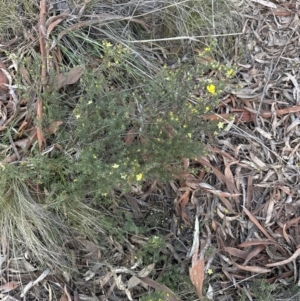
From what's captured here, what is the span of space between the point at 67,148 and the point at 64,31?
0.48m

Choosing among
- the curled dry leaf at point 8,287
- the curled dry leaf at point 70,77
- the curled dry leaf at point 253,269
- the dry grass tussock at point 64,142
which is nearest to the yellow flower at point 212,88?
the dry grass tussock at point 64,142

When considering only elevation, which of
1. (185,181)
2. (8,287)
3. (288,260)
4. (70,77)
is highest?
(70,77)

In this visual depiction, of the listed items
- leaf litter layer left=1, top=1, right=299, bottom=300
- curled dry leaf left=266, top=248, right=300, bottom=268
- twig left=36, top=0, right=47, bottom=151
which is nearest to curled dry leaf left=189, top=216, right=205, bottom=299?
leaf litter layer left=1, top=1, right=299, bottom=300

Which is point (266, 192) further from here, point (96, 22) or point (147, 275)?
point (96, 22)

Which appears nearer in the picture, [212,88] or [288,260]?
[212,88]

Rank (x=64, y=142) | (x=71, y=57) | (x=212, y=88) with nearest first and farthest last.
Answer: (x=212, y=88), (x=64, y=142), (x=71, y=57)

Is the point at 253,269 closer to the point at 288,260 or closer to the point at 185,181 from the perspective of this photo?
the point at 288,260

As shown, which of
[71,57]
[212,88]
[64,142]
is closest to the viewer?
[212,88]

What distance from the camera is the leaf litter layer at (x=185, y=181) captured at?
177cm

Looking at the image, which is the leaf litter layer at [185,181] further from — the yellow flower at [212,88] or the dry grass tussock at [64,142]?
the yellow flower at [212,88]

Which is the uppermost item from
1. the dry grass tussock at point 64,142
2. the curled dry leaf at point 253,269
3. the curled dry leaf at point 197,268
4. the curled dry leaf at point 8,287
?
the dry grass tussock at point 64,142

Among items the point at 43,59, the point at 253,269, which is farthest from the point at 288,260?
the point at 43,59

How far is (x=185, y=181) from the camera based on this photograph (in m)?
1.87

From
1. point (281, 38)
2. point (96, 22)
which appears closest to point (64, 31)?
point (96, 22)
